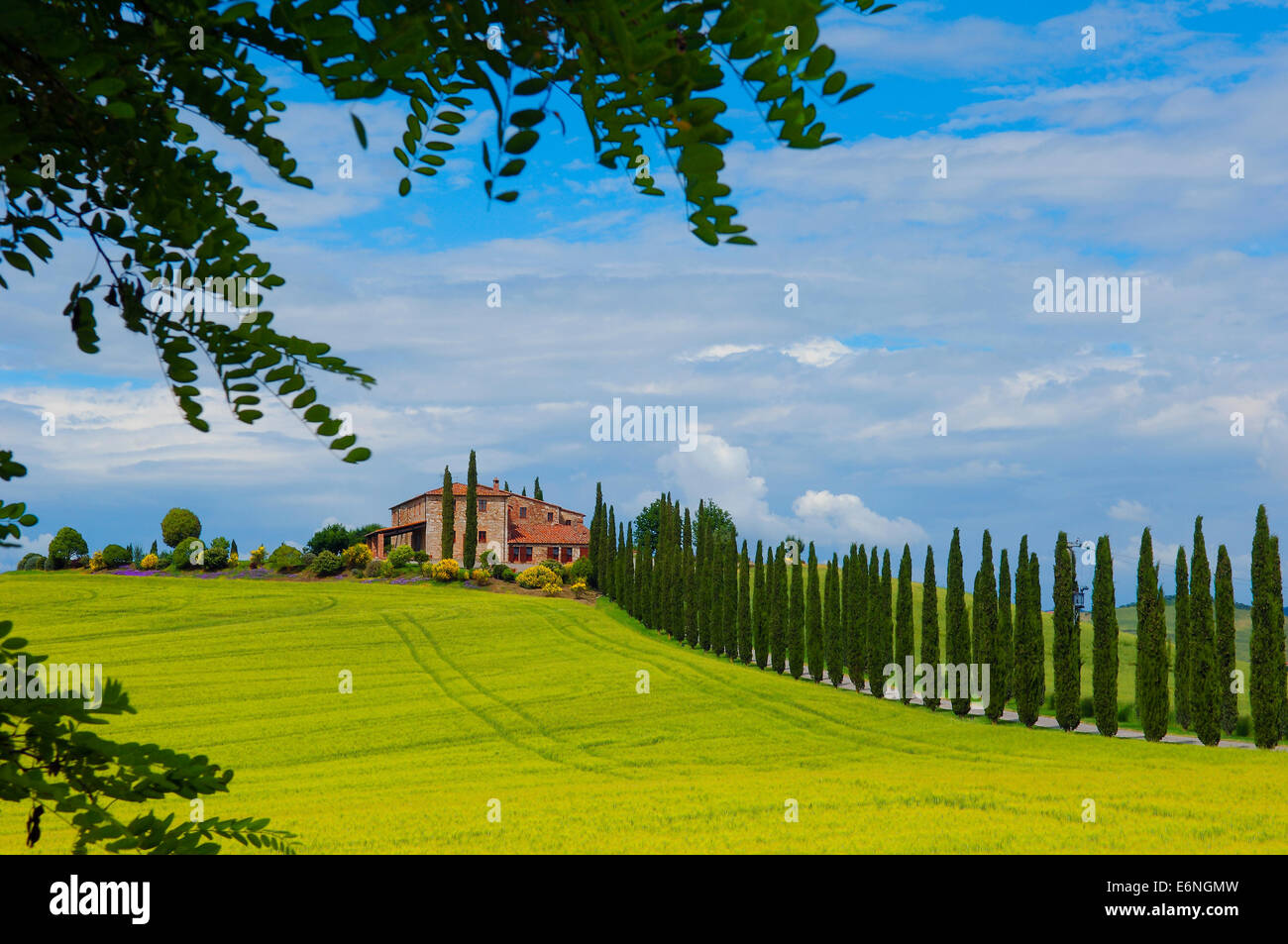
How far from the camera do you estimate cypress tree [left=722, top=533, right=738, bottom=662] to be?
38562 millimetres

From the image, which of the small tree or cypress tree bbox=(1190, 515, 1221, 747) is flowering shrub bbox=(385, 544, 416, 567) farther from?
cypress tree bbox=(1190, 515, 1221, 747)

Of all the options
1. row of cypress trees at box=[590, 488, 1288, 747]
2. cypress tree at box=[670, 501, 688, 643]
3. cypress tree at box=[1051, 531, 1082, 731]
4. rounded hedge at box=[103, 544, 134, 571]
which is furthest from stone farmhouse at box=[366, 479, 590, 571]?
cypress tree at box=[1051, 531, 1082, 731]

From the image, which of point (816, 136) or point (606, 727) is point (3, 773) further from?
point (606, 727)

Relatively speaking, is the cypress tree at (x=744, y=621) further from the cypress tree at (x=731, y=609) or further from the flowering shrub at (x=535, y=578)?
the flowering shrub at (x=535, y=578)

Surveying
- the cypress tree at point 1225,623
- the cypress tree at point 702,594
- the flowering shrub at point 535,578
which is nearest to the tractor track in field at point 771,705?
the cypress tree at point 702,594

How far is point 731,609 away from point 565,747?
16952mm

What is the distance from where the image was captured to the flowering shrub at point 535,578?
52656 mm

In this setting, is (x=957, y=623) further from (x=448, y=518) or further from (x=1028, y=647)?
(x=448, y=518)

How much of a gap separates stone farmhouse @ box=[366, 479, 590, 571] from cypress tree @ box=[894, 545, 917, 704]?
3357 centimetres

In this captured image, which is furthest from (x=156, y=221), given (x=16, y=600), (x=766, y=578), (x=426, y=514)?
(x=426, y=514)

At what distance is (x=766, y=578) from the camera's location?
1467 inches

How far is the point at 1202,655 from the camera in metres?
25.7

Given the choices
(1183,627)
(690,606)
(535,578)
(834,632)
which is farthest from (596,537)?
(1183,627)

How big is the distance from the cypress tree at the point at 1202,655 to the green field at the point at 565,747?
7.34 feet
